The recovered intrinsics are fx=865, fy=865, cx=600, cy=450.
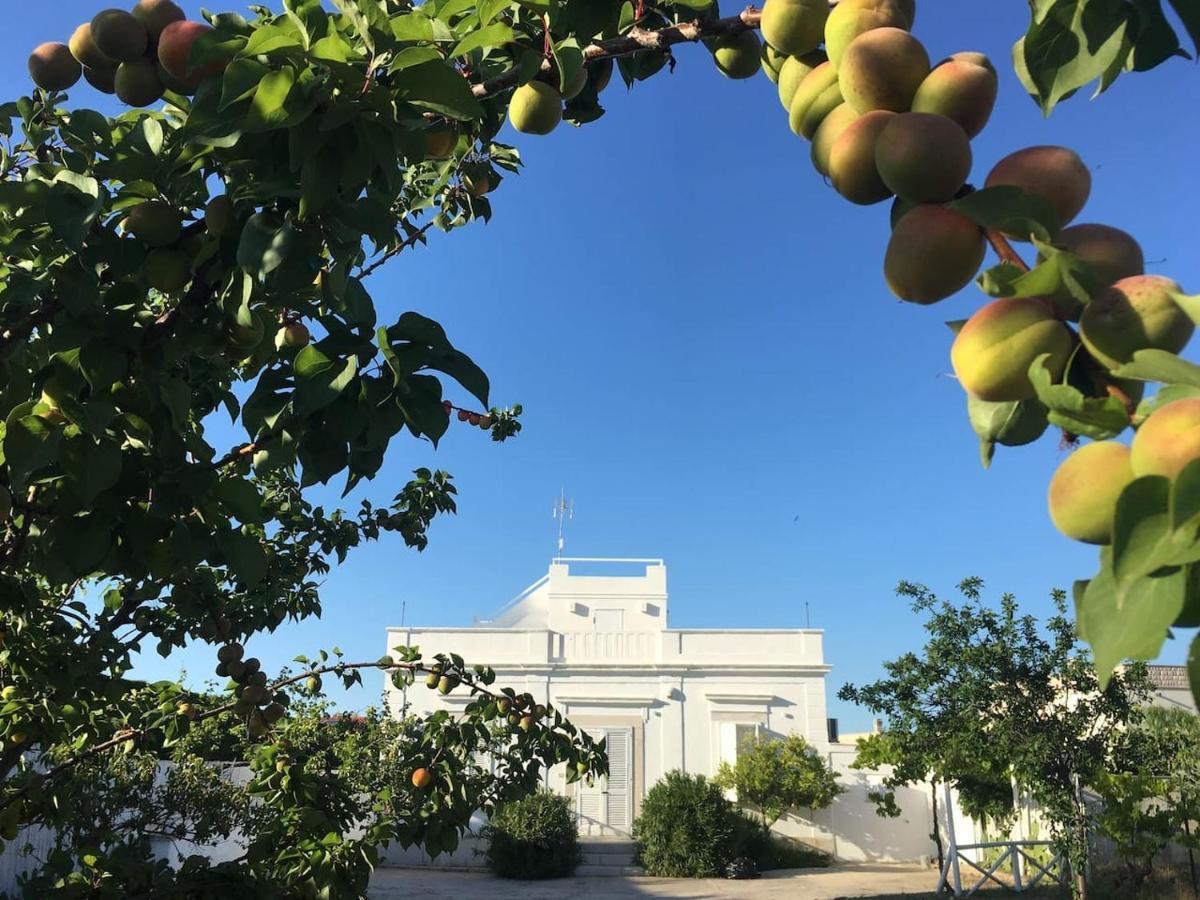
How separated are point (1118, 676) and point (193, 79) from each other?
1313 cm

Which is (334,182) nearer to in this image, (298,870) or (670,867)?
(298,870)

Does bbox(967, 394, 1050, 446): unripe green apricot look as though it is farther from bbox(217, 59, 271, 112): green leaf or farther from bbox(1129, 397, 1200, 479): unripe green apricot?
bbox(217, 59, 271, 112): green leaf

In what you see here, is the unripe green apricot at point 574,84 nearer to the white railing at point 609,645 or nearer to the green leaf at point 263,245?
the green leaf at point 263,245

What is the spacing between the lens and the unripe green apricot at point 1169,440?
45 centimetres

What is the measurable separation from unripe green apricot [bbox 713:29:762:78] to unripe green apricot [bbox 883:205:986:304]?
33.7 inches

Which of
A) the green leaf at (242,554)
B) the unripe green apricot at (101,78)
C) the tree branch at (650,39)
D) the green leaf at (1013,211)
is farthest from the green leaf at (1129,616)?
the unripe green apricot at (101,78)

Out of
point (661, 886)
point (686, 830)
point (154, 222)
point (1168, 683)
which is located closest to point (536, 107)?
point (154, 222)

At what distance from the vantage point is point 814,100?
93 centimetres

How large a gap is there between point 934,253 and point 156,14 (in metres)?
1.54

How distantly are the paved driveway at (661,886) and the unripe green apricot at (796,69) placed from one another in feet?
49.1

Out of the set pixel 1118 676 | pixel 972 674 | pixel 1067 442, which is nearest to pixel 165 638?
pixel 1067 442

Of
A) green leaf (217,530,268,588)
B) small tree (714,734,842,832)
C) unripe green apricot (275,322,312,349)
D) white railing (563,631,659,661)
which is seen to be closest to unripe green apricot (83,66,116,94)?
unripe green apricot (275,322,312,349)

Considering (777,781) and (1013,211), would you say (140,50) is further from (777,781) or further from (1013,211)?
(777,781)

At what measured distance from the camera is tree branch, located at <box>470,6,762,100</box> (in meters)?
1.26
